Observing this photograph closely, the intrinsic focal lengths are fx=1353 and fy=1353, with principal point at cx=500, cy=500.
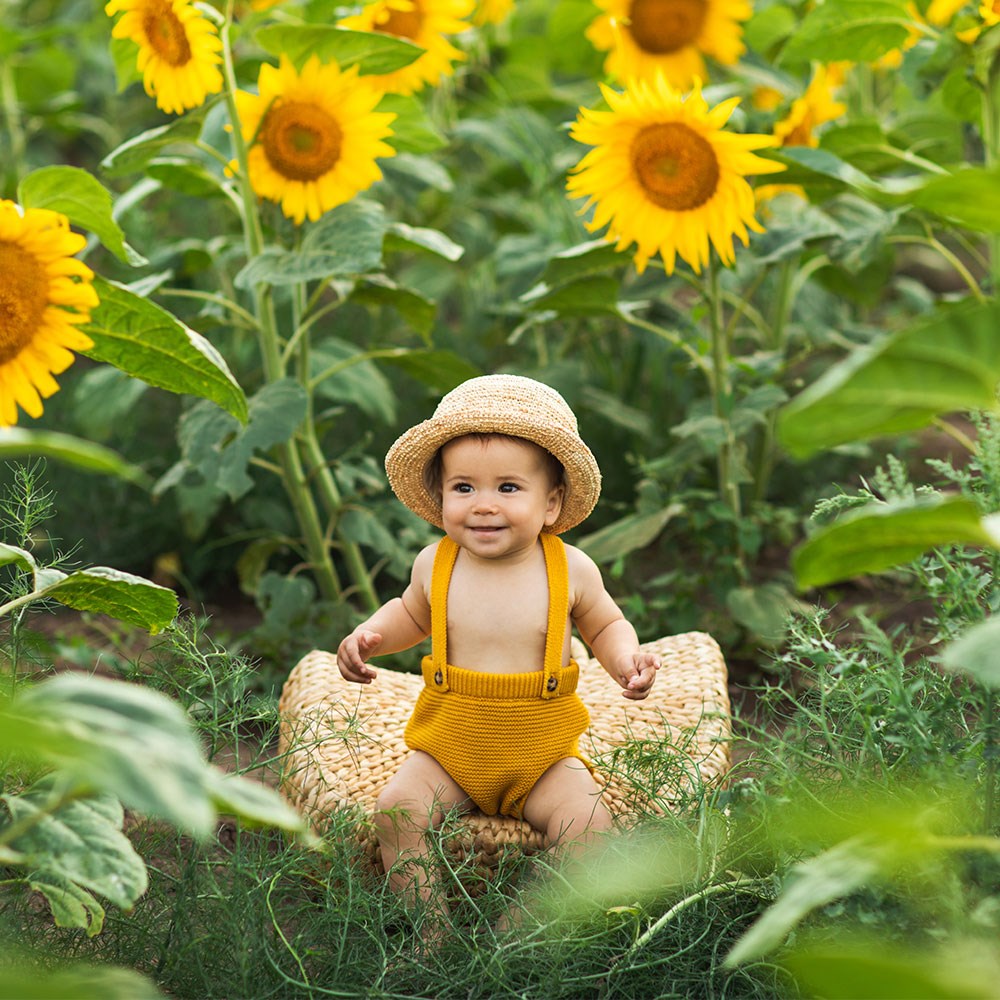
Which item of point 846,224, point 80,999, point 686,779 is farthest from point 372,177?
point 80,999

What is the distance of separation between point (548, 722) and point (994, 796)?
670 mm

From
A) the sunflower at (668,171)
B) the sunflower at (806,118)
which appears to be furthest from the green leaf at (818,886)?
the sunflower at (806,118)

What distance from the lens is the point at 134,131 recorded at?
4477 millimetres

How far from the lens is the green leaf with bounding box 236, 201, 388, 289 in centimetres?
228

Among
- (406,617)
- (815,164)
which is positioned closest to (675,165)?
(815,164)

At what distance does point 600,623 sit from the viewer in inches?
80.2

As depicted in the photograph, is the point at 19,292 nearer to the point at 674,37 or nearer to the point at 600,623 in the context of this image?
the point at 600,623

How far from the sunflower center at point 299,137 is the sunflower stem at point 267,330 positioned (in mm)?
51

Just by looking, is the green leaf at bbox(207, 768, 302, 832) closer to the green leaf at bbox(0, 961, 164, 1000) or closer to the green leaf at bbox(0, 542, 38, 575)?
the green leaf at bbox(0, 961, 164, 1000)

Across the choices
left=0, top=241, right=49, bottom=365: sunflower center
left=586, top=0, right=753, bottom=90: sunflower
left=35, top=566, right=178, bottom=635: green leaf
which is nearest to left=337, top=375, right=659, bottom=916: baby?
left=35, top=566, right=178, bottom=635: green leaf

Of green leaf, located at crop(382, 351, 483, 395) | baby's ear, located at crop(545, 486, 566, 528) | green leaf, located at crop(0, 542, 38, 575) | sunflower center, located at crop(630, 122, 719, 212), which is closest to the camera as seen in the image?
green leaf, located at crop(0, 542, 38, 575)

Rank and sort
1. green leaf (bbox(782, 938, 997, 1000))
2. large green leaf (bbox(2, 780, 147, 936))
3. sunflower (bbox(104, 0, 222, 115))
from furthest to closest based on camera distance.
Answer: sunflower (bbox(104, 0, 222, 115)), large green leaf (bbox(2, 780, 147, 936)), green leaf (bbox(782, 938, 997, 1000))

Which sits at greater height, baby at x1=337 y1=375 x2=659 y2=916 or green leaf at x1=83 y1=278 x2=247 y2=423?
green leaf at x1=83 y1=278 x2=247 y2=423

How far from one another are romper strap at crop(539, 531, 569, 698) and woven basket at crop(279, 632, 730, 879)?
14 centimetres
